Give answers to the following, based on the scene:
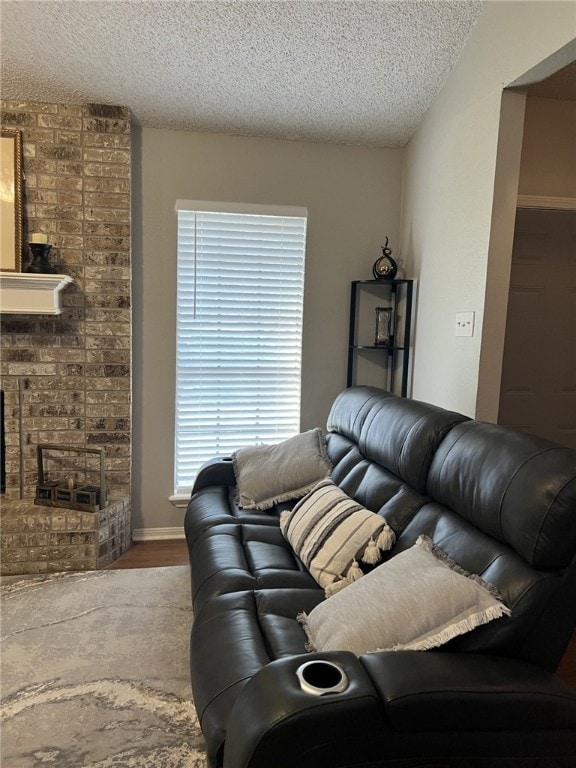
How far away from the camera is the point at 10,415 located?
3.21 metres

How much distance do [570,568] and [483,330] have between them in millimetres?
1452

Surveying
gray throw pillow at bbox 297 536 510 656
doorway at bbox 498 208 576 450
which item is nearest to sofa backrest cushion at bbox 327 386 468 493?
gray throw pillow at bbox 297 536 510 656

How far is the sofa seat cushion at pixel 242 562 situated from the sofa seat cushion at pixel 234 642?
0.07 m

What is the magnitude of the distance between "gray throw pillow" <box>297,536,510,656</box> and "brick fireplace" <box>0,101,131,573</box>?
1.94 meters

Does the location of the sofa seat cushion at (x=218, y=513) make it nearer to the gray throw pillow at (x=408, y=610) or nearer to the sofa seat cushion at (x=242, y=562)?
the sofa seat cushion at (x=242, y=562)

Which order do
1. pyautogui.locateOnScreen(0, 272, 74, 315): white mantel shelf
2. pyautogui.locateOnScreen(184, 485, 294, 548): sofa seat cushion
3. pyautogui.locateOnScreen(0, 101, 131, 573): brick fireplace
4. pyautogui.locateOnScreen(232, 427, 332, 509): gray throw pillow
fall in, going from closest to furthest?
pyautogui.locateOnScreen(184, 485, 294, 548): sofa seat cushion, pyautogui.locateOnScreen(232, 427, 332, 509): gray throw pillow, pyautogui.locateOnScreen(0, 272, 74, 315): white mantel shelf, pyautogui.locateOnScreen(0, 101, 131, 573): brick fireplace

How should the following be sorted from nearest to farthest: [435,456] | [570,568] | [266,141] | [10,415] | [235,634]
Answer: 1. [570,568]
2. [235,634]
3. [435,456]
4. [10,415]
5. [266,141]

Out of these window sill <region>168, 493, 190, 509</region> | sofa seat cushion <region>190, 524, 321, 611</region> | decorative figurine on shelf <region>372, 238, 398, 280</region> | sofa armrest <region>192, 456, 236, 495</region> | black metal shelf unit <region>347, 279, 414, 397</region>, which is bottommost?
window sill <region>168, 493, 190, 509</region>

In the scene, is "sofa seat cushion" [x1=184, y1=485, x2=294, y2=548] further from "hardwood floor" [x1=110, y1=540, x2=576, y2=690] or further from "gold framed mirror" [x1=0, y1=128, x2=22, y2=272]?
"gold framed mirror" [x1=0, y1=128, x2=22, y2=272]

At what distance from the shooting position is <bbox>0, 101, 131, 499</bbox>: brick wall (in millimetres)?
3111

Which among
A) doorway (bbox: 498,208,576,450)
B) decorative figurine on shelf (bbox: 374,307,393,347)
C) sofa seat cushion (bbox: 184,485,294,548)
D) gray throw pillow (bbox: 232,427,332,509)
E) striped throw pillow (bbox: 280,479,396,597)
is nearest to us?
striped throw pillow (bbox: 280,479,396,597)

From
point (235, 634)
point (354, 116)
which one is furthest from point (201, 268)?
point (235, 634)

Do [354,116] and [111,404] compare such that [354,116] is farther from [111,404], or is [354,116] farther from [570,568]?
[570,568]

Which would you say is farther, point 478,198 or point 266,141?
point 266,141
